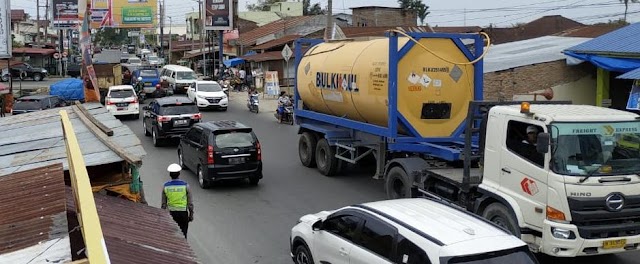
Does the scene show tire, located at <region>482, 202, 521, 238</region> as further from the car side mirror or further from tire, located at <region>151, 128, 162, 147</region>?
tire, located at <region>151, 128, 162, 147</region>

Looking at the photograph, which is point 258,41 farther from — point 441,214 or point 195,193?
point 441,214

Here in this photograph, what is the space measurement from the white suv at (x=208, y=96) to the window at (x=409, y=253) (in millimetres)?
26059

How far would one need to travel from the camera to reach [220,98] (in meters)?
32.1

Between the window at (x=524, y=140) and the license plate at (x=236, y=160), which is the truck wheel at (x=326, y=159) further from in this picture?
the window at (x=524, y=140)

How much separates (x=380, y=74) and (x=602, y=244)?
6.25 m

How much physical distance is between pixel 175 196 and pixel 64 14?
52700 mm

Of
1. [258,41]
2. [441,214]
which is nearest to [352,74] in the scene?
[441,214]

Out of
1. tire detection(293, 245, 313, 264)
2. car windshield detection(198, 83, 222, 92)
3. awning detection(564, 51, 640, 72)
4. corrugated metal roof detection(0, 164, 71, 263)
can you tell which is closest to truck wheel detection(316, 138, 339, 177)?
tire detection(293, 245, 313, 264)

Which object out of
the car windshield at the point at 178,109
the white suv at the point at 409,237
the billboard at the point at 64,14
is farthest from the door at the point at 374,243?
the billboard at the point at 64,14

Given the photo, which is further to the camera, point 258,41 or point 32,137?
point 258,41

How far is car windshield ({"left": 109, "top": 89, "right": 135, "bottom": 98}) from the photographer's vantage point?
28575 millimetres

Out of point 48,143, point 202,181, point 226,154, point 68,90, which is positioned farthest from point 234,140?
point 68,90

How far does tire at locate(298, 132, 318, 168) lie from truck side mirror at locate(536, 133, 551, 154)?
997cm

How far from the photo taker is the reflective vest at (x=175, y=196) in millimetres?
9586
